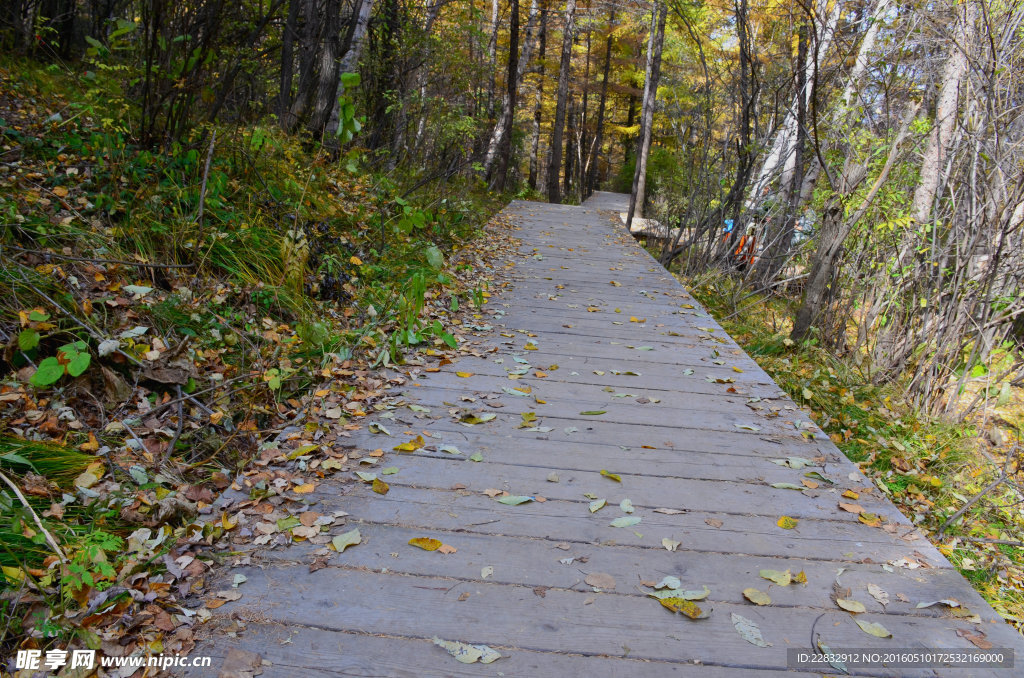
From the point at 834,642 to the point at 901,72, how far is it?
18.8 feet

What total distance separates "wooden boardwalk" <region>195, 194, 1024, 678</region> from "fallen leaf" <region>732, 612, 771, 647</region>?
1 cm

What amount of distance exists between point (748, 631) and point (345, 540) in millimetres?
1341

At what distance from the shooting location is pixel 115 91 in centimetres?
472

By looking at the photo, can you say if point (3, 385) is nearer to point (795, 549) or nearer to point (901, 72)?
point (795, 549)

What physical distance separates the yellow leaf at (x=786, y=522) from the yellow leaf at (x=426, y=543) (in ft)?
4.38

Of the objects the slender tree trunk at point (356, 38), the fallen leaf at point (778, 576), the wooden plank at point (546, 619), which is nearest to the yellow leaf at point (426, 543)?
the wooden plank at point (546, 619)

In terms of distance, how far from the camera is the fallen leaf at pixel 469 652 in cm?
166

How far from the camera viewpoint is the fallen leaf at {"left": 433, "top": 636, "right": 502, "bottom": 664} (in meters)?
1.66

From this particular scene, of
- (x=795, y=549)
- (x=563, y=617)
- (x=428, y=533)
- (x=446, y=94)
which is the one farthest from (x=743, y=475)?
(x=446, y=94)

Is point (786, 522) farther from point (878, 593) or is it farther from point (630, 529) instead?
point (630, 529)

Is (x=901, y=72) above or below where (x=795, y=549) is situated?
above

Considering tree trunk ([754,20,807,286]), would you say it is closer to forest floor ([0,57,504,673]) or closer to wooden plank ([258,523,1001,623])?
forest floor ([0,57,504,673])

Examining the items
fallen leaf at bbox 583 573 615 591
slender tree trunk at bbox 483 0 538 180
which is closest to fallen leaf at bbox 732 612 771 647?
fallen leaf at bbox 583 573 615 591

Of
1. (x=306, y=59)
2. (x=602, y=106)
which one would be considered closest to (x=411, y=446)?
(x=306, y=59)
